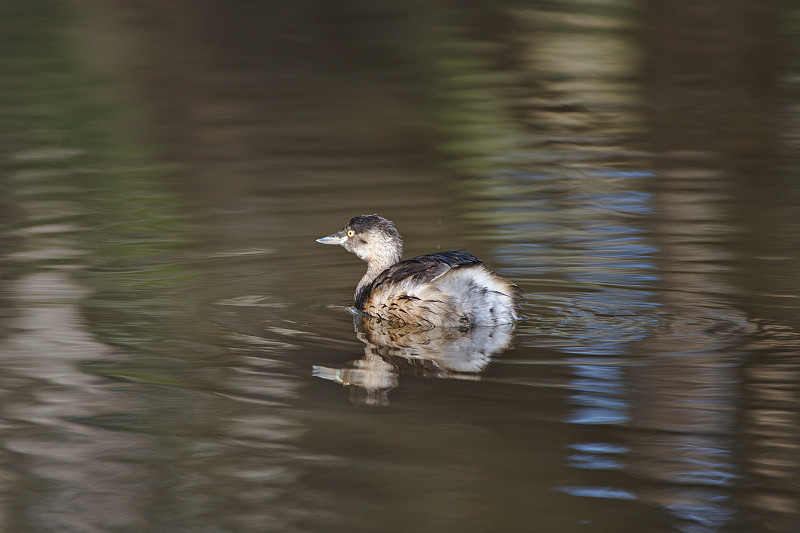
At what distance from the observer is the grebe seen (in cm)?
671

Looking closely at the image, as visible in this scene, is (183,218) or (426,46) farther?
(426,46)

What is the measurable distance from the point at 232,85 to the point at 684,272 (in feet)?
30.7

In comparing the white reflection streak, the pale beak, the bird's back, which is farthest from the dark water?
the pale beak

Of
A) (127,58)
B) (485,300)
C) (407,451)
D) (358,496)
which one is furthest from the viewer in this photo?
(127,58)

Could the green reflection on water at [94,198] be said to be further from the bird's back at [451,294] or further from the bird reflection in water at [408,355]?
the bird's back at [451,294]

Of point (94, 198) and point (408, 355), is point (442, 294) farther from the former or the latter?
point (94, 198)

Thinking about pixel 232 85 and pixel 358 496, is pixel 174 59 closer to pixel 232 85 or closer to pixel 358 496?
pixel 232 85

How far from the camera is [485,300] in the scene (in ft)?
22.0

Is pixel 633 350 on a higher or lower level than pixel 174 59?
lower

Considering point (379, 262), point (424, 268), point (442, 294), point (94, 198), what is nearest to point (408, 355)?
point (442, 294)

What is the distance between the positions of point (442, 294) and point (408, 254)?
176 cm

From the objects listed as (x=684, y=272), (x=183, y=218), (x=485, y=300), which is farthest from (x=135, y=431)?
(x=183, y=218)

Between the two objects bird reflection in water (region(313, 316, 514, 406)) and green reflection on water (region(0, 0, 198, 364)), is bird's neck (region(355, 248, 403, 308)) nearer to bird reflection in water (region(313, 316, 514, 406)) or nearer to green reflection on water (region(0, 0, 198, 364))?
bird reflection in water (region(313, 316, 514, 406))

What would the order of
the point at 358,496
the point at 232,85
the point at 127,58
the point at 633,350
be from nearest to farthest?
the point at 358,496 < the point at 633,350 < the point at 232,85 < the point at 127,58
